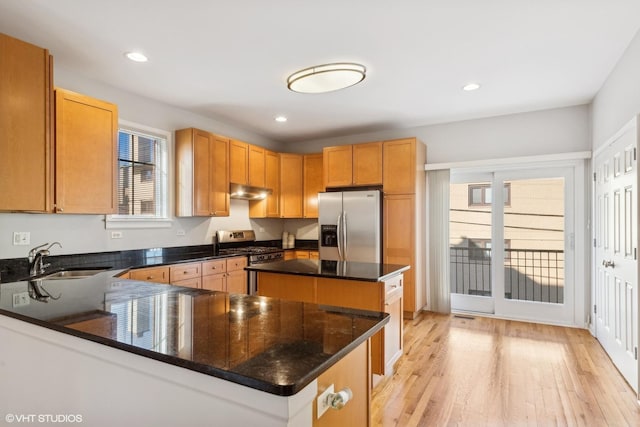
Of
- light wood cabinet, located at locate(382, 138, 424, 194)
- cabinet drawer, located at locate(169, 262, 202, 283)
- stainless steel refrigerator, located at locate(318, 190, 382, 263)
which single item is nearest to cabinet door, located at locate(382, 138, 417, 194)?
light wood cabinet, located at locate(382, 138, 424, 194)

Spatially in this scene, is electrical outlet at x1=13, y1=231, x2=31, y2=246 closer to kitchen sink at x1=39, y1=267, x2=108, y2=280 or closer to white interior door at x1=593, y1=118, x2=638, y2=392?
kitchen sink at x1=39, y1=267, x2=108, y2=280

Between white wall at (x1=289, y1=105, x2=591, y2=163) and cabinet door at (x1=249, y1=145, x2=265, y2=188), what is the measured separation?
5.94 feet

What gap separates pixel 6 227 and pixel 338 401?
3.18 meters

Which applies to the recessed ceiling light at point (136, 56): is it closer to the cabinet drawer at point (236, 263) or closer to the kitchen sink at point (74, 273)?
the kitchen sink at point (74, 273)

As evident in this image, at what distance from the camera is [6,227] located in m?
2.84

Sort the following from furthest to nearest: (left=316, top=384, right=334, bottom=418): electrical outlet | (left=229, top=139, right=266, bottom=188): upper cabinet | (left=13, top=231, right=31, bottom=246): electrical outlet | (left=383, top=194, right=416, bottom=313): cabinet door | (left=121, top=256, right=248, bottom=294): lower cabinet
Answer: (left=229, top=139, right=266, bottom=188): upper cabinet, (left=383, top=194, right=416, bottom=313): cabinet door, (left=121, top=256, right=248, bottom=294): lower cabinet, (left=13, top=231, right=31, bottom=246): electrical outlet, (left=316, top=384, right=334, bottom=418): electrical outlet

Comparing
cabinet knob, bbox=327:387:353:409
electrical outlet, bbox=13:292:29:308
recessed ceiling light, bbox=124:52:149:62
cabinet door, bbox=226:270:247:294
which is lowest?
cabinet door, bbox=226:270:247:294

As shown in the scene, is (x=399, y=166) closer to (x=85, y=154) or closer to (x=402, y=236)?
(x=402, y=236)

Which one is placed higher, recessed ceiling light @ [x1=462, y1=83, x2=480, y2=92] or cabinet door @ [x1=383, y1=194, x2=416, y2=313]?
recessed ceiling light @ [x1=462, y1=83, x2=480, y2=92]

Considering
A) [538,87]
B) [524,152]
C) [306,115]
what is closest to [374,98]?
[306,115]

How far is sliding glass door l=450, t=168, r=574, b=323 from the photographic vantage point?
432cm

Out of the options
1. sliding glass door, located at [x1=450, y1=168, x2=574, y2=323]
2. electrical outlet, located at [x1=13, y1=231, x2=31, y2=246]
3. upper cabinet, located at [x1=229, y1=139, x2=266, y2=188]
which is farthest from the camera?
upper cabinet, located at [x1=229, y1=139, x2=266, y2=188]

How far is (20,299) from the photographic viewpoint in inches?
65.9

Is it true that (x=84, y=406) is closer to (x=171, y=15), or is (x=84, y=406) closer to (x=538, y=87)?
(x=171, y=15)
